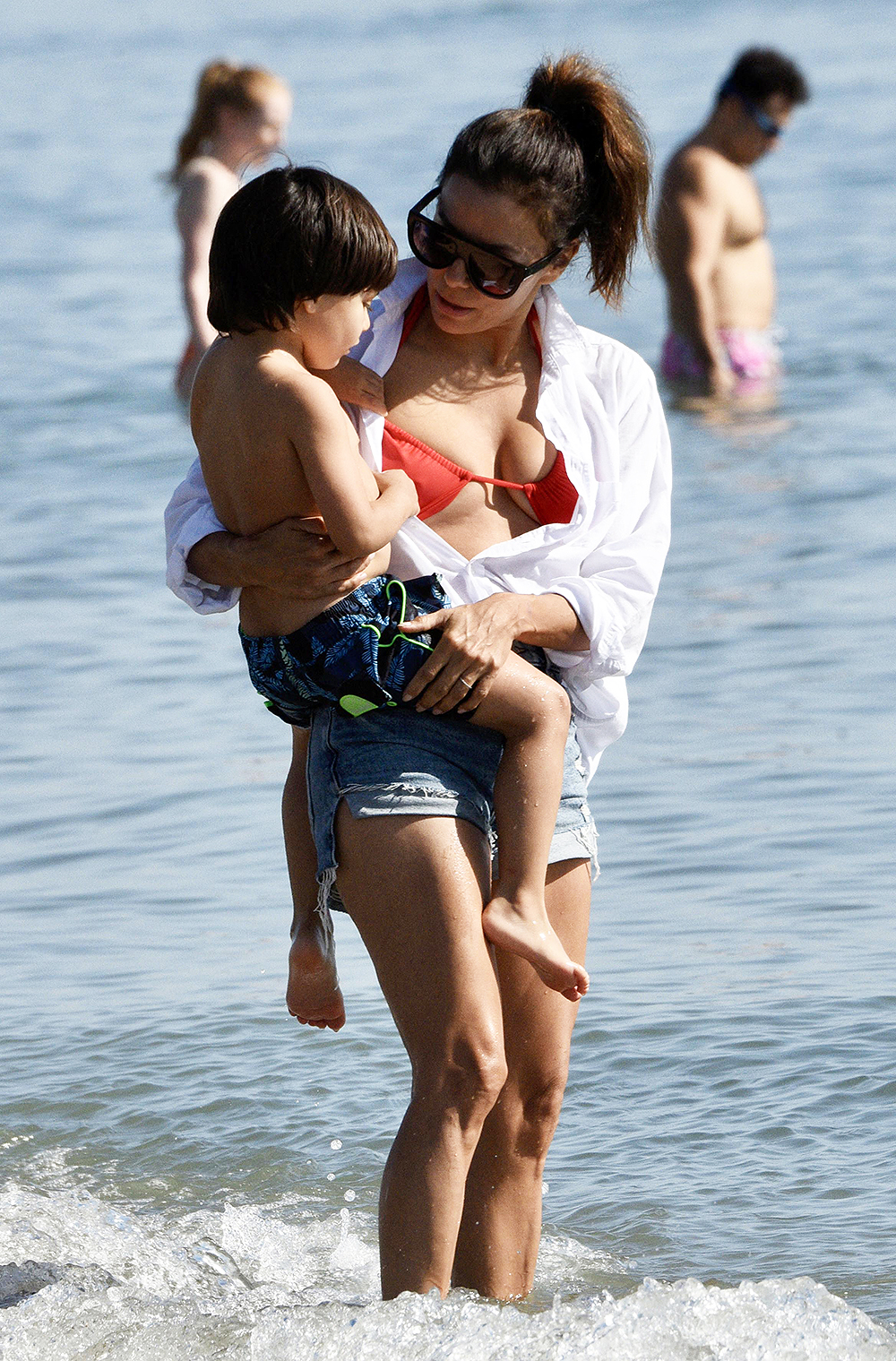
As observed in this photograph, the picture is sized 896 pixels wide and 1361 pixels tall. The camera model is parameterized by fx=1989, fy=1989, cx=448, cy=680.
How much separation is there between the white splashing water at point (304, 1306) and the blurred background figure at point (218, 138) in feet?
16.5

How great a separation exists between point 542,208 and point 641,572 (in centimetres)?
56

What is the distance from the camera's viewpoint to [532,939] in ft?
9.11

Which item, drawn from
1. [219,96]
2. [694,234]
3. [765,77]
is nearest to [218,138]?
[219,96]

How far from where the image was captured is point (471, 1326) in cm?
281

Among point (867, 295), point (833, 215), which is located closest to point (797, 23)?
point (833, 215)

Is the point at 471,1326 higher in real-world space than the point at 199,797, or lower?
higher

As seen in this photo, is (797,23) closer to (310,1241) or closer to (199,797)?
(199,797)

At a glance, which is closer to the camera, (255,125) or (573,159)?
(573,159)

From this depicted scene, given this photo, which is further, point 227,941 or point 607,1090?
point 227,941

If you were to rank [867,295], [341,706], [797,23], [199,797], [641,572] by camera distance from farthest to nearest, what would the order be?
[797,23] < [867,295] < [199,797] < [641,572] < [341,706]

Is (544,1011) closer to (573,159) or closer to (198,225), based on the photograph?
(573,159)

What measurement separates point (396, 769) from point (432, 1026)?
Answer: 1.17 feet

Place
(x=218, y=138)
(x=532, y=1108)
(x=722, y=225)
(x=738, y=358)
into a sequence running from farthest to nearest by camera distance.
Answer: (x=738, y=358) < (x=722, y=225) < (x=218, y=138) < (x=532, y=1108)

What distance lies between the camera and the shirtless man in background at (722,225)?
1038cm
